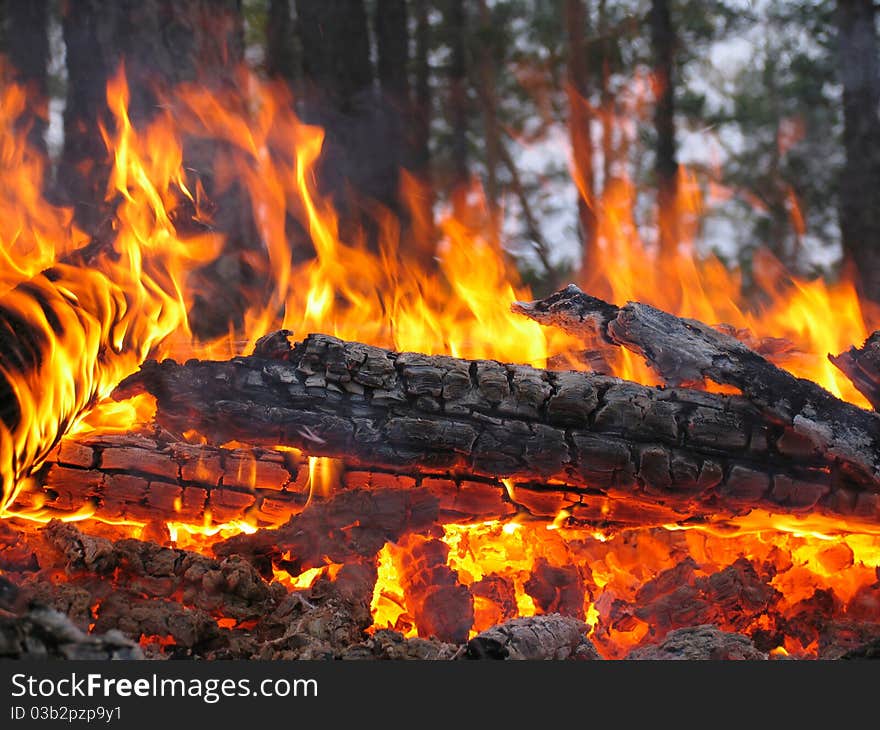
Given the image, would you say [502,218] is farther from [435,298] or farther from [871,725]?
[871,725]

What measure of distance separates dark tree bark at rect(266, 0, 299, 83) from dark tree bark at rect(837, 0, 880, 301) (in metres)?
5.98

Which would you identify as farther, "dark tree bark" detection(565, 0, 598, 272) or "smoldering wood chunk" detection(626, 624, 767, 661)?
"dark tree bark" detection(565, 0, 598, 272)

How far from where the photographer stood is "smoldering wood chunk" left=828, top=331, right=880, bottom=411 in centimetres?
341

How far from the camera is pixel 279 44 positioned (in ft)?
36.8

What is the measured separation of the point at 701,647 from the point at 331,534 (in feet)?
4.27

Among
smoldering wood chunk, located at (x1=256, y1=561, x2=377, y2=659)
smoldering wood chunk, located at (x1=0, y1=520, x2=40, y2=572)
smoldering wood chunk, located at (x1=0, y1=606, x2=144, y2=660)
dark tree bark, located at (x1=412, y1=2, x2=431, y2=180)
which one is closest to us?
smoldering wood chunk, located at (x1=0, y1=606, x2=144, y2=660)

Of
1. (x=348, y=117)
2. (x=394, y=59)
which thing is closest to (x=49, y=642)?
(x=348, y=117)

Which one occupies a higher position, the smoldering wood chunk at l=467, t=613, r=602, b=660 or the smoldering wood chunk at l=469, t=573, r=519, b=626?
the smoldering wood chunk at l=469, t=573, r=519, b=626

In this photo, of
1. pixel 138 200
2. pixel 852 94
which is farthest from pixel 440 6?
pixel 138 200

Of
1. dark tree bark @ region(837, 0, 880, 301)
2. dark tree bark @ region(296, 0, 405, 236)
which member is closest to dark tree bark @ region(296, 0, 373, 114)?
dark tree bark @ region(296, 0, 405, 236)

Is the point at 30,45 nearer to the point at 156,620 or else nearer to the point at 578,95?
the point at 578,95

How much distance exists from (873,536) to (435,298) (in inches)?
129

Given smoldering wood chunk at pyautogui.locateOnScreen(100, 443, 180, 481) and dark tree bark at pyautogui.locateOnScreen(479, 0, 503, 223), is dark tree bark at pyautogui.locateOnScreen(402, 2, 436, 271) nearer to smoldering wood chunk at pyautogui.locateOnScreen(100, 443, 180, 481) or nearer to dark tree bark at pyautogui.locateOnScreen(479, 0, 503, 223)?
dark tree bark at pyautogui.locateOnScreen(479, 0, 503, 223)

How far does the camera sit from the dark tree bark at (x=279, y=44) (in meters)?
11.0
